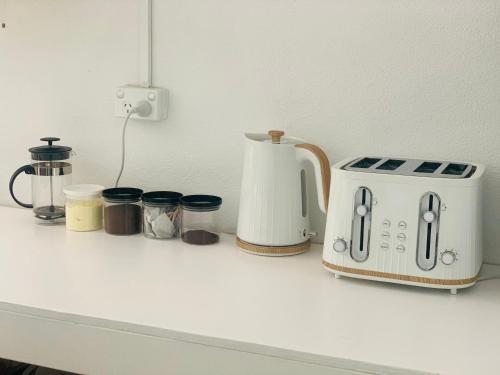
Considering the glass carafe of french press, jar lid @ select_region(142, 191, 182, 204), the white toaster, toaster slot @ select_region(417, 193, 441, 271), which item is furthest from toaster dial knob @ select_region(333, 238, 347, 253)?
the glass carafe of french press

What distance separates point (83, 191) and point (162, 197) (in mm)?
183

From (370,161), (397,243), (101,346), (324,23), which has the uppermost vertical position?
(324,23)

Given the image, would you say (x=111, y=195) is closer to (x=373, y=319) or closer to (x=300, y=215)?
(x=300, y=215)

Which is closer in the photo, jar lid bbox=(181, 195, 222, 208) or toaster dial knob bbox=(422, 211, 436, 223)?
toaster dial knob bbox=(422, 211, 436, 223)

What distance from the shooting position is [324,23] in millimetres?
1642

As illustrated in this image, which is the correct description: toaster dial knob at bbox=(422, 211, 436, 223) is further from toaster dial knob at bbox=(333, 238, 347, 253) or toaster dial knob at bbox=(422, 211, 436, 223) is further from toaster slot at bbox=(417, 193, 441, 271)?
toaster dial knob at bbox=(333, 238, 347, 253)

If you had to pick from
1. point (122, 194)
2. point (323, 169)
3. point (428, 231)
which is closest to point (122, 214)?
point (122, 194)

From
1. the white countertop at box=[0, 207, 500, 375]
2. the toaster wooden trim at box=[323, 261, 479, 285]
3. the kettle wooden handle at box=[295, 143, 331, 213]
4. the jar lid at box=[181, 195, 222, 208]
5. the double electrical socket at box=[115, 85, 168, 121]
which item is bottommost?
the white countertop at box=[0, 207, 500, 375]

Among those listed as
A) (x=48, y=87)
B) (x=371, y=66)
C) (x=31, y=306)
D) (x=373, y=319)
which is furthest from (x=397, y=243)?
(x=48, y=87)

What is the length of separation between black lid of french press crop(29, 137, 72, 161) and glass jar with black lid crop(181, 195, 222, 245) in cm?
32

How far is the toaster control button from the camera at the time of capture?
4.50 feet

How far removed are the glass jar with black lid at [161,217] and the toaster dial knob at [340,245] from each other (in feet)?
1.41

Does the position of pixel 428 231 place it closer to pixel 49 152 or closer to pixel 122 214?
pixel 122 214

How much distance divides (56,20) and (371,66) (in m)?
0.79
